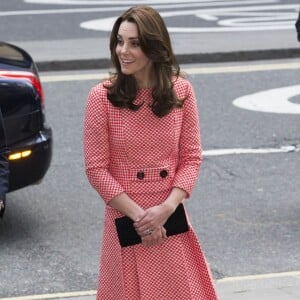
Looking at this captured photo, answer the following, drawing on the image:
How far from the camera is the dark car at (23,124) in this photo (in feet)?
23.4

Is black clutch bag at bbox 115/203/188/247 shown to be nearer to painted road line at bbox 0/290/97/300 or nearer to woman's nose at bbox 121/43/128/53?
woman's nose at bbox 121/43/128/53

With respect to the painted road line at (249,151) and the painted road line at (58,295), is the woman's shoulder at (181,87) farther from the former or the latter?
the painted road line at (249,151)

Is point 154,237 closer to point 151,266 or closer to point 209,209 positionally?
point 151,266

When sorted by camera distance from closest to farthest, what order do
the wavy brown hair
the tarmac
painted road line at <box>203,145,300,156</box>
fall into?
the wavy brown hair, painted road line at <box>203,145,300,156</box>, the tarmac

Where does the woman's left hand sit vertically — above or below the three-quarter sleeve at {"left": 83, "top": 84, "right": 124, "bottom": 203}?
below

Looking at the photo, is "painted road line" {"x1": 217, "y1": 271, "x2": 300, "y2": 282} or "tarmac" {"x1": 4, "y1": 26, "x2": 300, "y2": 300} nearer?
"painted road line" {"x1": 217, "y1": 271, "x2": 300, "y2": 282}

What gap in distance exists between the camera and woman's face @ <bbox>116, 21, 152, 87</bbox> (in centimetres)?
430

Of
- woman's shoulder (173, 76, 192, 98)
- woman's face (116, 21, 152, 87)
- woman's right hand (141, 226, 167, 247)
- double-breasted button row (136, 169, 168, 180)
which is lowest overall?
woman's right hand (141, 226, 167, 247)

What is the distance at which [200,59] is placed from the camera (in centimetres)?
1454

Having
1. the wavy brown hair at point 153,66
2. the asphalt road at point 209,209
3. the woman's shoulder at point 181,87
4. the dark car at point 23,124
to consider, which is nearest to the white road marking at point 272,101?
the asphalt road at point 209,209

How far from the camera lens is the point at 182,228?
4422 mm

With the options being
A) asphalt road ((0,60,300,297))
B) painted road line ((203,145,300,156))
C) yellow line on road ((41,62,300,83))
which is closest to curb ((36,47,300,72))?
yellow line on road ((41,62,300,83))

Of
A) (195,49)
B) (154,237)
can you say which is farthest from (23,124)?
(195,49)

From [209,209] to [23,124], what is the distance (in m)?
1.69
